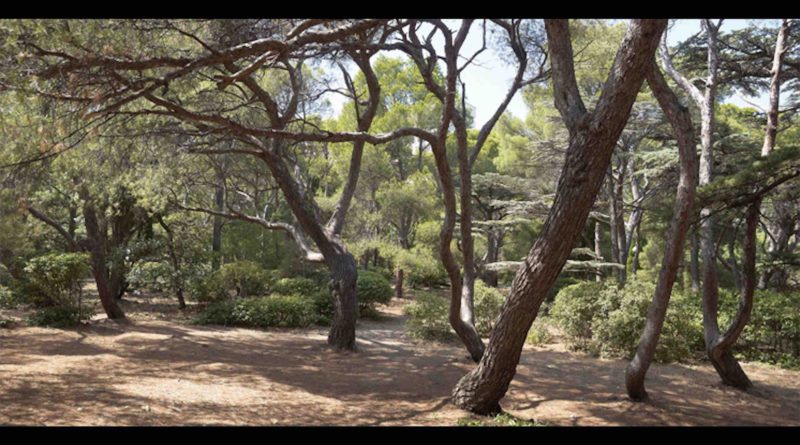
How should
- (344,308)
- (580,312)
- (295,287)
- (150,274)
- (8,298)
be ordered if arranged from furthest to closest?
(295,287) → (150,274) → (8,298) → (580,312) → (344,308)

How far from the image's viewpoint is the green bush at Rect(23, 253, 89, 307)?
1041cm

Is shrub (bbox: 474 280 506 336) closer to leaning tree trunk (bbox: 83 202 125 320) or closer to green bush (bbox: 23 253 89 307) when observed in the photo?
leaning tree trunk (bbox: 83 202 125 320)

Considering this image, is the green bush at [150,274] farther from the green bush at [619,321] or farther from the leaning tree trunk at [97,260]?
the green bush at [619,321]

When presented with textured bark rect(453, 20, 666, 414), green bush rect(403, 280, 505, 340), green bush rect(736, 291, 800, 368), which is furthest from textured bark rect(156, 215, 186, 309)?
green bush rect(736, 291, 800, 368)

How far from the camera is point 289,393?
657 cm

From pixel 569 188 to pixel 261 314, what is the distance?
31.6 feet

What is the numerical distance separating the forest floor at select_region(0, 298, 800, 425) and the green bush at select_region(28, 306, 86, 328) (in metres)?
0.24

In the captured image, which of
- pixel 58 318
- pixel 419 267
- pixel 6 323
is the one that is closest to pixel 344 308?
pixel 58 318

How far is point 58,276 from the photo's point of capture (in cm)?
1045

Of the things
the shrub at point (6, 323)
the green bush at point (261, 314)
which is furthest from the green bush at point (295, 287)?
the shrub at point (6, 323)

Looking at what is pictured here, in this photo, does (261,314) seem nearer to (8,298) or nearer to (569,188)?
(8,298)

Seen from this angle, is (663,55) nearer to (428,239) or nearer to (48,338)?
(48,338)

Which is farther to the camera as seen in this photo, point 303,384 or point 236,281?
point 236,281

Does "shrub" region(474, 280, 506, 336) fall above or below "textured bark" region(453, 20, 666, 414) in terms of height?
below
